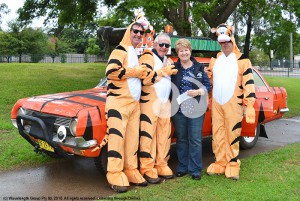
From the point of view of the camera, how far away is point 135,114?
4422 millimetres

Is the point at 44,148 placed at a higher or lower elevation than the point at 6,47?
lower

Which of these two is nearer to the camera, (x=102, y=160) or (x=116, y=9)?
(x=102, y=160)

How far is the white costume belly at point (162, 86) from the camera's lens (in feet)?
14.8

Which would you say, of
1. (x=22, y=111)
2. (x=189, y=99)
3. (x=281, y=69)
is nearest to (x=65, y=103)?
(x=22, y=111)

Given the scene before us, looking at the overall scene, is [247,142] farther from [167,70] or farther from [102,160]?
[102,160]

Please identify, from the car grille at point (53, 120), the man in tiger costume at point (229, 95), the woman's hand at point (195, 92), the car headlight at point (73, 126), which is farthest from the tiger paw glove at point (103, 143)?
the man in tiger costume at point (229, 95)

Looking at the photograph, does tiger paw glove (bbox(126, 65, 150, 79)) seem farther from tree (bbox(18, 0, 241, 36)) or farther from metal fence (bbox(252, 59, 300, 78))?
metal fence (bbox(252, 59, 300, 78))

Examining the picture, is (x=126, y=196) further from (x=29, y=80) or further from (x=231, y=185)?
(x=29, y=80)

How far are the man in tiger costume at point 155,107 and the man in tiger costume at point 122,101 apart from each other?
5.3 inches

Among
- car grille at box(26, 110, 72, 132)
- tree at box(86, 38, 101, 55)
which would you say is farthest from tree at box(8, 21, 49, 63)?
car grille at box(26, 110, 72, 132)

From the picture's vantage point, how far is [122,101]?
14.0ft

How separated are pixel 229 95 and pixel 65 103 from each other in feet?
6.88

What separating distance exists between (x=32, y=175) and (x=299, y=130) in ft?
20.3

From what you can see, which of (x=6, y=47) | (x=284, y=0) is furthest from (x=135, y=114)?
(x=6, y=47)
